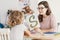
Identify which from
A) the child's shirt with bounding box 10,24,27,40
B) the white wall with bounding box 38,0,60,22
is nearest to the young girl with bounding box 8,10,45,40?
the child's shirt with bounding box 10,24,27,40

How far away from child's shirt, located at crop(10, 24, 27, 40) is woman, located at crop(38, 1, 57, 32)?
137mm

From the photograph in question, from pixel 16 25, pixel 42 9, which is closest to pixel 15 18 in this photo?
pixel 16 25

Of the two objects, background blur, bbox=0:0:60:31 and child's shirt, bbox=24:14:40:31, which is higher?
background blur, bbox=0:0:60:31

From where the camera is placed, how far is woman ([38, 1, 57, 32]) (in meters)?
1.26

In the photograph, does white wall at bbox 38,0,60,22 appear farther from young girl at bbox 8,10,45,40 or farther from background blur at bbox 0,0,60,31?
young girl at bbox 8,10,45,40

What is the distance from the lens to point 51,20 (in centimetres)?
127

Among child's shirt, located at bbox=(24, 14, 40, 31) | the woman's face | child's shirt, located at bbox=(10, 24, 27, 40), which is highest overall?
the woman's face

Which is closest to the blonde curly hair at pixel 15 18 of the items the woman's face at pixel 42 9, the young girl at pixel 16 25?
the young girl at pixel 16 25

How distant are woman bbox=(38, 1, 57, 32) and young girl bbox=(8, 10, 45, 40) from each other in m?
0.11

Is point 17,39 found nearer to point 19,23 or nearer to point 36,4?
point 19,23

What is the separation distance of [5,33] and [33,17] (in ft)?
0.75

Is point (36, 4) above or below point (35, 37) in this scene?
above

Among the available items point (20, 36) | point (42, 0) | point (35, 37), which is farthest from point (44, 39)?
point (42, 0)

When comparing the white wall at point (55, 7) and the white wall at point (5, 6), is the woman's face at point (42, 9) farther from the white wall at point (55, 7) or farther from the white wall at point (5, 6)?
the white wall at point (5, 6)
